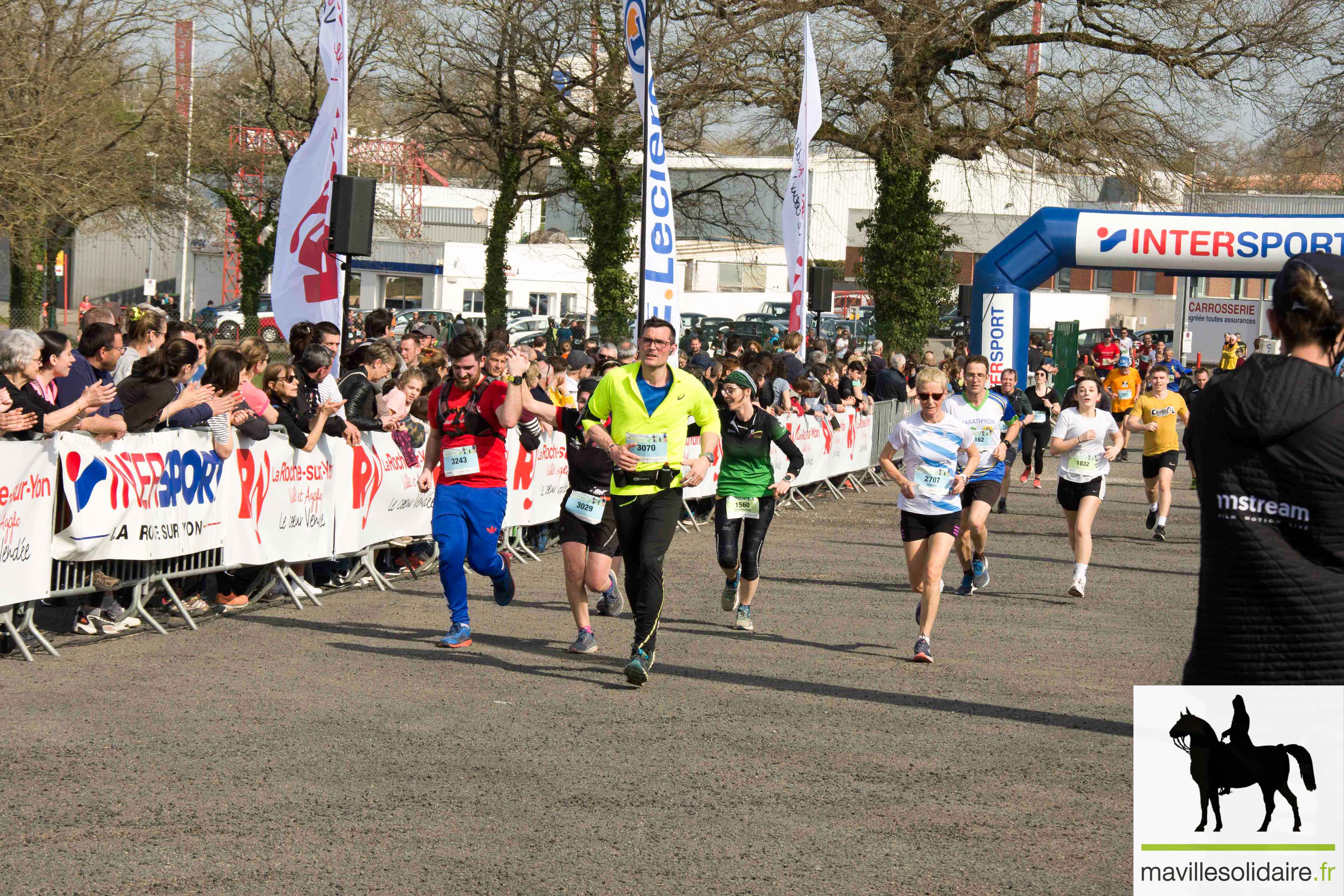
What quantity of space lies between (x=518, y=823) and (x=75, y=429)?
459 cm

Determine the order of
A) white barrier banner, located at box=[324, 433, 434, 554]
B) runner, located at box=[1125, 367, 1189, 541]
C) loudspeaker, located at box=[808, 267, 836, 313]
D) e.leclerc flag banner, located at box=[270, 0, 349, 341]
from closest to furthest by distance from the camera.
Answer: white barrier banner, located at box=[324, 433, 434, 554] < e.leclerc flag banner, located at box=[270, 0, 349, 341] < runner, located at box=[1125, 367, 1189, 541] < loudspeaker, located at box=[808, 267, 836, 313]

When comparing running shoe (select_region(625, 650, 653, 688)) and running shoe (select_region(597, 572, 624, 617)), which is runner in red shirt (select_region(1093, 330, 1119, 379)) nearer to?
running shoe (select_region(597, 572, 624, 617))

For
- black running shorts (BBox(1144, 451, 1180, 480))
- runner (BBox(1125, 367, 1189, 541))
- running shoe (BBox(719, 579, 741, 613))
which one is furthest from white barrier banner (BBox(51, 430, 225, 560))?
black running shorts (BBox(1144, 451, 1180, 480))

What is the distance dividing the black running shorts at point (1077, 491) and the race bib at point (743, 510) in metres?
3.18

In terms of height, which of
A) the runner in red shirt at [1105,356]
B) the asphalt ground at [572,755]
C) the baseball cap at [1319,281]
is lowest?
the asphalt ground at [572,755]

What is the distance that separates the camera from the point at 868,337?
36.9 meters

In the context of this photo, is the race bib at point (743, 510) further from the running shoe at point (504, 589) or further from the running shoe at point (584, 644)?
the running shoe at point (584, 644)

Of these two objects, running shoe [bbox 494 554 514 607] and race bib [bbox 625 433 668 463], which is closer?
race bib [bbox 625 433 668 463]

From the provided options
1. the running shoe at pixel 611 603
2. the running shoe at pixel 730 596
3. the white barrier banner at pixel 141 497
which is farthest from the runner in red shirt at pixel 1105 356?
the white barrier banner at pixel 141 497

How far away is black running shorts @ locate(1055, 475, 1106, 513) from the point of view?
1286 centimetres

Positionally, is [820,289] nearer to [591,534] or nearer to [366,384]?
[366,384]

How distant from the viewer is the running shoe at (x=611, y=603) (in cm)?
1088

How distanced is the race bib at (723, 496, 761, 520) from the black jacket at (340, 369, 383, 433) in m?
2.90

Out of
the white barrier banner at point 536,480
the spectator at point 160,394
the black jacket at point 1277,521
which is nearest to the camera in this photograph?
the black jacket at point 1277,521
